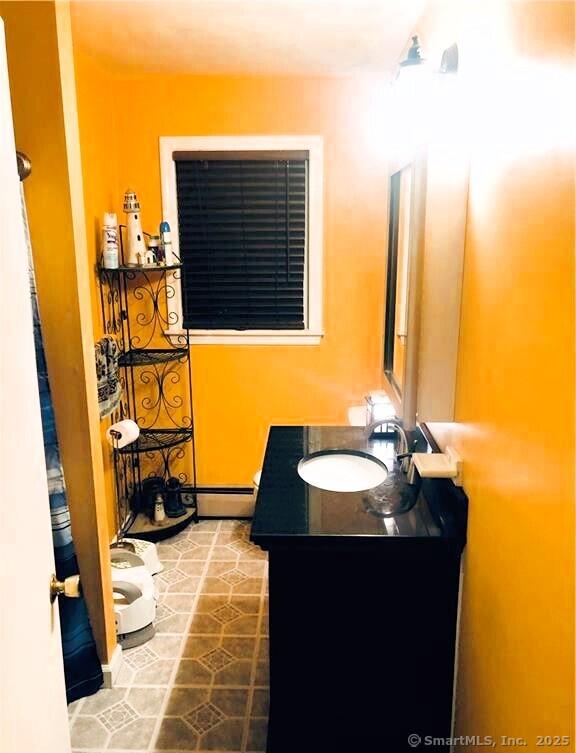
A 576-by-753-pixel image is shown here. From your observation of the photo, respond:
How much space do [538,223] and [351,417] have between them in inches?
70.7

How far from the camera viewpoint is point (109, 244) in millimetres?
2598

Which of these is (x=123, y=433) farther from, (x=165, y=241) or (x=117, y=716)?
(x=117, y=716)

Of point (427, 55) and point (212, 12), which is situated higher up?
point (212, 12)

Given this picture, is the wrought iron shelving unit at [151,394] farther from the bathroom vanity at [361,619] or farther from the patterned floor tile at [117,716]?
the bathroom vanity at [361,619]

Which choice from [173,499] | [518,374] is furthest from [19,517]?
[173,499]

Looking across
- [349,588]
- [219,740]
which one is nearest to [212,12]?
[349,588]

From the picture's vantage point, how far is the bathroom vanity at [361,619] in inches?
60.4

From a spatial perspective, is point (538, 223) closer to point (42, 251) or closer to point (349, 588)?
point (349, 588)

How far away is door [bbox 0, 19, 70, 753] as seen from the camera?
910 mm

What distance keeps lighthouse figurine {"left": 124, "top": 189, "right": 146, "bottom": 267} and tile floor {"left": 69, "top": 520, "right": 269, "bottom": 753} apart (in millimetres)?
1463

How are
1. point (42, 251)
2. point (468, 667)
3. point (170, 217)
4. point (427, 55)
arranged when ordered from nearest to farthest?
point (468, 667) < point (42, 251) < point (427, 55) < point (170, 217)

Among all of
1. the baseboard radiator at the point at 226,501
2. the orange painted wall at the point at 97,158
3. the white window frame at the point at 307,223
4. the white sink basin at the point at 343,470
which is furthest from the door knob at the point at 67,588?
the baseboard radiator at the point at 226,501

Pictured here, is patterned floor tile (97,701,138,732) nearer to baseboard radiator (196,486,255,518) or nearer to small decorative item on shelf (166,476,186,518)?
small decorative item on shelf (166,476,186,518)

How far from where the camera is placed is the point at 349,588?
1563 mm
